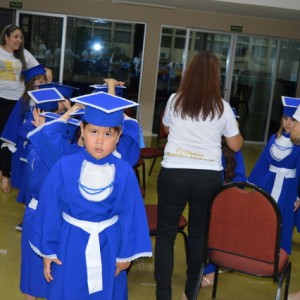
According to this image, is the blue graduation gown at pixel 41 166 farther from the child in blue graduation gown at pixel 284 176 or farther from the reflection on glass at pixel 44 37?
the reflection on glass at pixel 44 37

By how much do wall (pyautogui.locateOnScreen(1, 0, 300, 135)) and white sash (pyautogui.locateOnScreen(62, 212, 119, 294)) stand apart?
276 inches

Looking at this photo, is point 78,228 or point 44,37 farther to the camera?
point 44,37

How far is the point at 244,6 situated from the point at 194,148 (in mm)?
5492

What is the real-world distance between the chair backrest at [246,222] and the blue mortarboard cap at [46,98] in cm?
116

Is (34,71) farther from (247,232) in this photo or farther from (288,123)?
(247,232)

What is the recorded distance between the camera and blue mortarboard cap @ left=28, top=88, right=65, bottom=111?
9.08 feet

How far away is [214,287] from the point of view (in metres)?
2.95

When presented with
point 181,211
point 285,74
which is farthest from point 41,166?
point 285,74

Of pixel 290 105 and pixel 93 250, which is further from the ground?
pixel 290 105

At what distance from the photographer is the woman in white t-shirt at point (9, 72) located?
448cm

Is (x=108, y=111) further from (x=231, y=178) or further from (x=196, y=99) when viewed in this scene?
(x=231, y=178)

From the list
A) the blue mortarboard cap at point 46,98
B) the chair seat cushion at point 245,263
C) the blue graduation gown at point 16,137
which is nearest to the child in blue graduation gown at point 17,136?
the blue graduation gown at point 16,137

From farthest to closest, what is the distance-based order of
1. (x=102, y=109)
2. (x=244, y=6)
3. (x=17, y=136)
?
(x=244, y=6) < (x=17, y=136) < (x=102, y=109)

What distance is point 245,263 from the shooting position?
2.39 m
